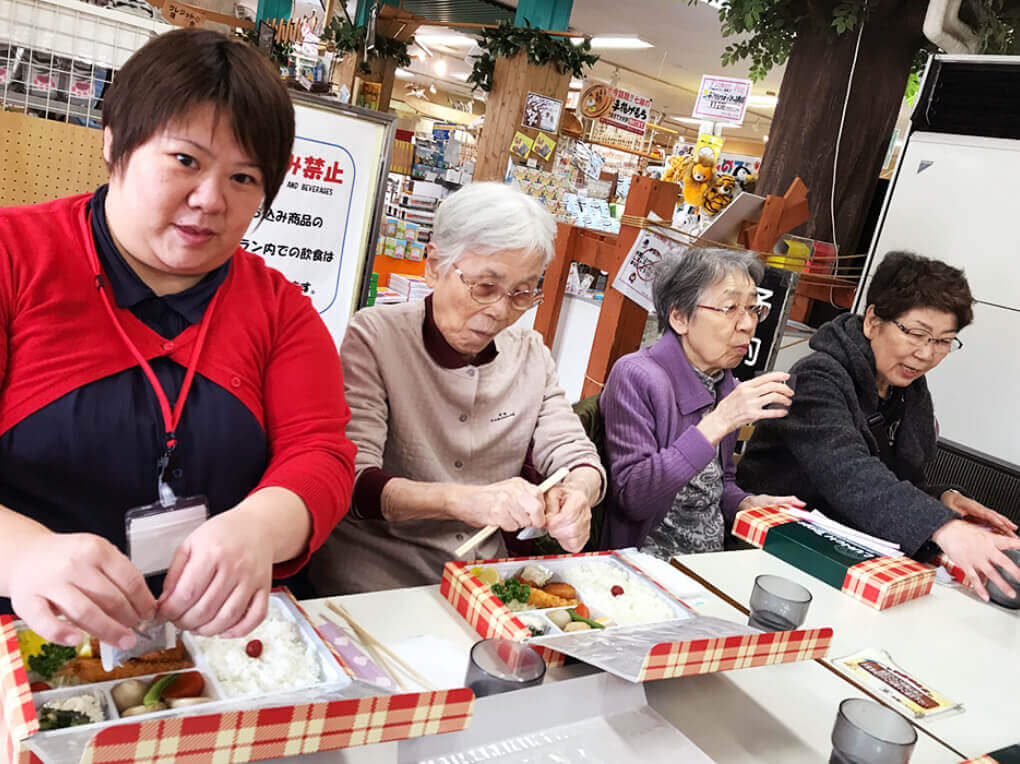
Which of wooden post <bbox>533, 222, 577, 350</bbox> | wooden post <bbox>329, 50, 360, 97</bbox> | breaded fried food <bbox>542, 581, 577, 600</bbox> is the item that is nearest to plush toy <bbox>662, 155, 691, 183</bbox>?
wooden post <bbox>533, 222, 577, 350</bbox>

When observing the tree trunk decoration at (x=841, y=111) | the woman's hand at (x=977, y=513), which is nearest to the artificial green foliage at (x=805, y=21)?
the tree trunk decoration at (x=841, y=111)

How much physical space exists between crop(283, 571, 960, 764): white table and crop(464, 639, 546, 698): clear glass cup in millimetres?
116

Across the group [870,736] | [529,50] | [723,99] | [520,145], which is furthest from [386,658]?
[723,99]

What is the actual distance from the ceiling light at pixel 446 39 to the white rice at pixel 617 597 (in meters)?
11.2

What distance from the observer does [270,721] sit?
77 cm

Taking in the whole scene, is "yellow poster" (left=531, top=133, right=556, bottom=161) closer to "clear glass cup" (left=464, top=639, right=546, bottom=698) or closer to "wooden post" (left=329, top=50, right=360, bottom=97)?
"wooden post" (left=329, top=50, right=360, bottom=97)

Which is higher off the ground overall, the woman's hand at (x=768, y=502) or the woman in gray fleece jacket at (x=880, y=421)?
the woman in gray fleece jacket at (x=880, y=421)

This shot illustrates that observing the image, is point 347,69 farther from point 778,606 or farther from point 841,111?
point 778,606

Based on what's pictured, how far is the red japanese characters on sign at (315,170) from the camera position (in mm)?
Result: 2328

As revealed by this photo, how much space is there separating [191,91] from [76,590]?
2.22ft

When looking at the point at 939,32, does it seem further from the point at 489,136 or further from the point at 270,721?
the point at 270,721

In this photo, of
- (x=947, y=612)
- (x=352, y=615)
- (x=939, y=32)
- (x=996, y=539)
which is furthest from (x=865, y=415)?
(x=939, y=32)

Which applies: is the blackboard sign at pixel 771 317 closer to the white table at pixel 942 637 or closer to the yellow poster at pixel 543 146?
the white table at pixel 942 637

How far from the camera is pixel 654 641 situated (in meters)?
1.16
